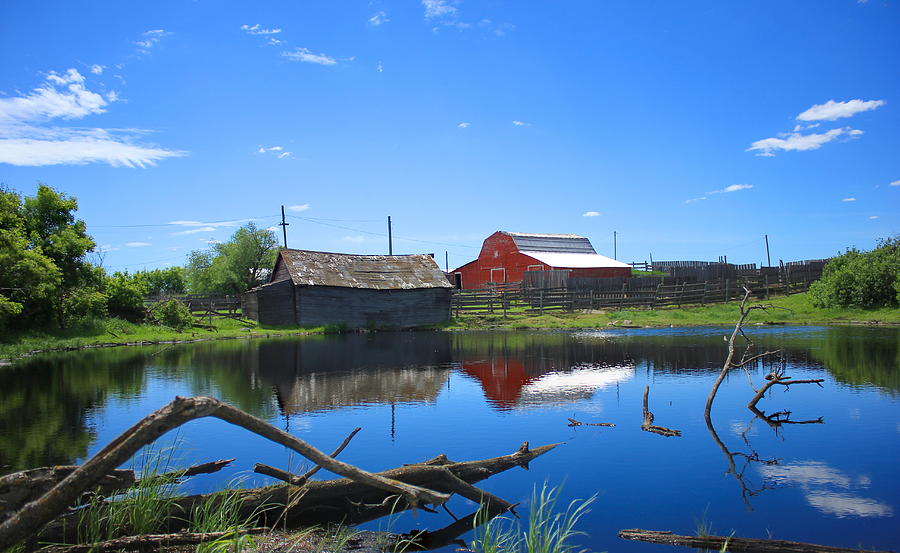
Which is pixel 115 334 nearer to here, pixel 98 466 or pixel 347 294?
pixel 347 294

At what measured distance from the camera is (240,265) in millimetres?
60406

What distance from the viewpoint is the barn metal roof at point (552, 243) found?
5747 centimetres

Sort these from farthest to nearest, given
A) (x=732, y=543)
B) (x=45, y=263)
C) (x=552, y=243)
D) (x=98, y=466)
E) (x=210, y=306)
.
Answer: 1. (x=552, y=243)
2. (x=210, y=306)
3. (x=45, y=263)
4. (x=732, y=543)
5. (x=98, y=466)

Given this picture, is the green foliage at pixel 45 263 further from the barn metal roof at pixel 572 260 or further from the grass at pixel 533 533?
the barn metal roof at pixel 572 260

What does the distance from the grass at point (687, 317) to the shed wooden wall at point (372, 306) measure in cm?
206

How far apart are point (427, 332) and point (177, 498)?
33.9 meters

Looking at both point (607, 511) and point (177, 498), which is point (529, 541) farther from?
point (177, 498)

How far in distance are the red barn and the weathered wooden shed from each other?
36.4ft

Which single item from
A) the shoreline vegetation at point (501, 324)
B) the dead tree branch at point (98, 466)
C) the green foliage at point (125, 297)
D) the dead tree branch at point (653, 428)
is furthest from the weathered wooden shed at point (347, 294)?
the dead tree branch at point (98, 466)

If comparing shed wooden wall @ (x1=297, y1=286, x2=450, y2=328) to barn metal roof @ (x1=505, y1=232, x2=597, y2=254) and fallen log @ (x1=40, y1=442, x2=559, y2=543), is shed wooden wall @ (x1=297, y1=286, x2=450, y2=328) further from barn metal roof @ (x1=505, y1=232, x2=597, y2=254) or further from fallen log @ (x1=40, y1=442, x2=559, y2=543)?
fallen log @ (x1=40, y1=442, x2=559, y2=543)

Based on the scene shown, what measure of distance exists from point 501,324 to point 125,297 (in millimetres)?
22569

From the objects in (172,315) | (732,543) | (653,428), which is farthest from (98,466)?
(172,315)

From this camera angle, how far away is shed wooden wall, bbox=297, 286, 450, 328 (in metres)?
40.8

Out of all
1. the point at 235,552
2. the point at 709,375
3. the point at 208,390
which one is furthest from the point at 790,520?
the point at 208,390
